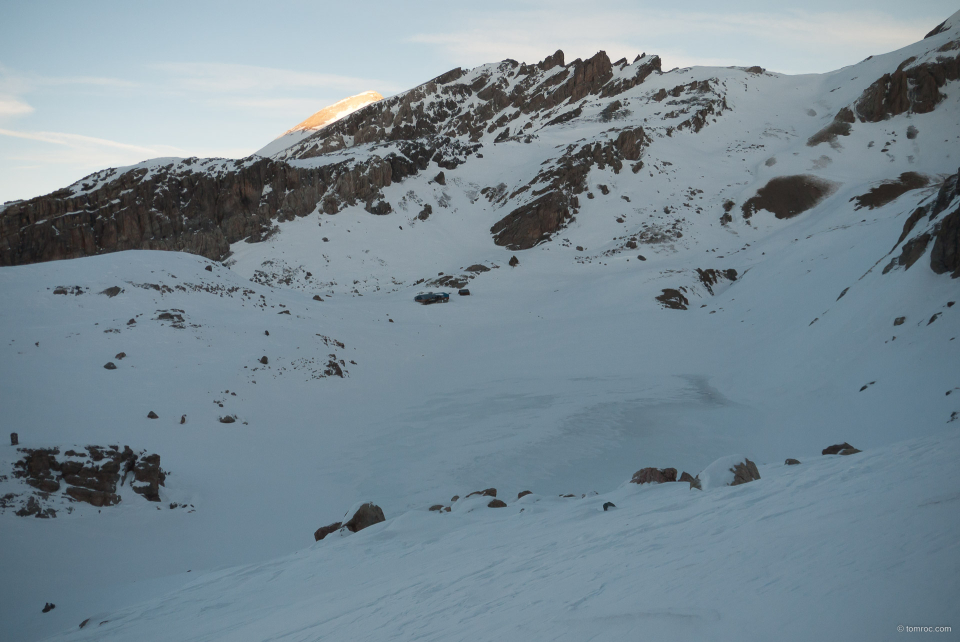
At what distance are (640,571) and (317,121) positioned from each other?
116 m

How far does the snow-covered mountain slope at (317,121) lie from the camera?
3839 inches

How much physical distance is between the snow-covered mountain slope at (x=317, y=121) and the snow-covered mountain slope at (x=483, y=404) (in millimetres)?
52652

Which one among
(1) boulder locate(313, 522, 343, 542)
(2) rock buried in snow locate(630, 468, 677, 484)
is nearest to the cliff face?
(1) boulder locate(313, 522, 343, 542)

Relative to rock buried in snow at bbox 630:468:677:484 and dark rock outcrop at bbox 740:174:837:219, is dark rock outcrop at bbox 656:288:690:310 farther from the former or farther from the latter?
rock buried in snow at bbox 630:468:677:484

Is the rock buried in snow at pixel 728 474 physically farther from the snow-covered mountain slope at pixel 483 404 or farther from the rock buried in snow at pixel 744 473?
the snow-covered mountain slope at pixel 483 404

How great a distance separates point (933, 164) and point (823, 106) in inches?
990

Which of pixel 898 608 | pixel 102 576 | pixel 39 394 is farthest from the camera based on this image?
pixel 39 394

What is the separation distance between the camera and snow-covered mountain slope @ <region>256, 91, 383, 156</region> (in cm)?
9750

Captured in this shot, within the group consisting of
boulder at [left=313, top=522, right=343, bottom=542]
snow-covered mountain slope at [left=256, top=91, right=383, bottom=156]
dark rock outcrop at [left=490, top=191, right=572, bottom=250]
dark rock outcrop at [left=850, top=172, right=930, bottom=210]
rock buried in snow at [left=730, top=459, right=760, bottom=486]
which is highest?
snow-covered mountain slope at [left=256, top=91, right=383, bottom=156]

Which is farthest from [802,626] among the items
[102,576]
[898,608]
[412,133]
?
[412,133]

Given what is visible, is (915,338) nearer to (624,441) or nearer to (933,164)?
(624,441)

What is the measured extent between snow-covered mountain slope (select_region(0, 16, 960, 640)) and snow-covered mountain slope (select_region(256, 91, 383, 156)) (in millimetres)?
52652

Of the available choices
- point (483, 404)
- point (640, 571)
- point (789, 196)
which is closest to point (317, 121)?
point (789, 196)

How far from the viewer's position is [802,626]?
11.6 ft
